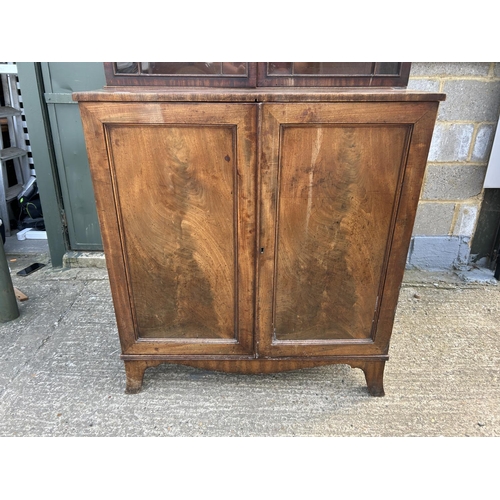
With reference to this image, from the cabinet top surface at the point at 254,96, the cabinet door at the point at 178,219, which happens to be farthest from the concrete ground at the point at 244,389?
the cabinet top surface at the point at 254,96

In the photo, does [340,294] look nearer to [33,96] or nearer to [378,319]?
[378,319]

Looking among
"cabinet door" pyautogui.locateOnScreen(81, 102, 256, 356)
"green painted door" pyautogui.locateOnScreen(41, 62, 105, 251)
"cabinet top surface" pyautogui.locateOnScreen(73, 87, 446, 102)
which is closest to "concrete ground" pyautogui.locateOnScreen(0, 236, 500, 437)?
"cabinet door" pyautogui.locateOnScreen(81, 102, 256, 356)

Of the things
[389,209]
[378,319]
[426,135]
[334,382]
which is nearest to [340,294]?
[378,319]

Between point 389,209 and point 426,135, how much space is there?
0.29 m

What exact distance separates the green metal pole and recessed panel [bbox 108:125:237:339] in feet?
3.68

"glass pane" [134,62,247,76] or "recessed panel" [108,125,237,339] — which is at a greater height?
"glass pane" [134,62,247,76]

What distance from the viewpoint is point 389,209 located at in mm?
1590

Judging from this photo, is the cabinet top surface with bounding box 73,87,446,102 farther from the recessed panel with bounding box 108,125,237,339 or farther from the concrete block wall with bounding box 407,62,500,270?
the concrete block wall with bounding box 407,62,500,270

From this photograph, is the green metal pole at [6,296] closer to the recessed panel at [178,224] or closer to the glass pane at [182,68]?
the recessed panel at [178,224]

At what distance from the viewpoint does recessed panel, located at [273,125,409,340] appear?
1481 millimetres

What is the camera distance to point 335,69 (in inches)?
63.3

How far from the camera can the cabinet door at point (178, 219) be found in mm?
1454

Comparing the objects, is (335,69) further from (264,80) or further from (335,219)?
(335,219)
